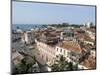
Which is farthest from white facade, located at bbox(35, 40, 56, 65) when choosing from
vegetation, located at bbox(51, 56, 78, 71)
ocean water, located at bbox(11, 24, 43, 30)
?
ocean water, located at bbox(11, 24, 43, 30)

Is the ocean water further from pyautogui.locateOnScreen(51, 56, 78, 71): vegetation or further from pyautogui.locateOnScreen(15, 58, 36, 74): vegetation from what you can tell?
pyautogui.locateOnScreen(51, 56, 78, 71): vegetation

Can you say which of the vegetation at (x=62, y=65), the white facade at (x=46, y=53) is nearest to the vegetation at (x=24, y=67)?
the white facade at (x=46, y=53)

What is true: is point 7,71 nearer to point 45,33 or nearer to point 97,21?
point 45,33

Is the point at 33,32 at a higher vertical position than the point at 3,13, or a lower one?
lower

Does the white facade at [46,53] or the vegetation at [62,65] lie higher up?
the white facade at [46,53]

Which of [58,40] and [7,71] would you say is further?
[58,40]

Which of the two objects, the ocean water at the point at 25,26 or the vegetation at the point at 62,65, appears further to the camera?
the vegetation at the point at 62,65

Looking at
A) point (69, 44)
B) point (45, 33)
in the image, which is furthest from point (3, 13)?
point (69, 44)

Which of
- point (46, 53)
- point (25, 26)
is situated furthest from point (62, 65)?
point (25, 26)

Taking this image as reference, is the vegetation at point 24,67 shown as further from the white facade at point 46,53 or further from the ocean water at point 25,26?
the ocean water at point 25,26
